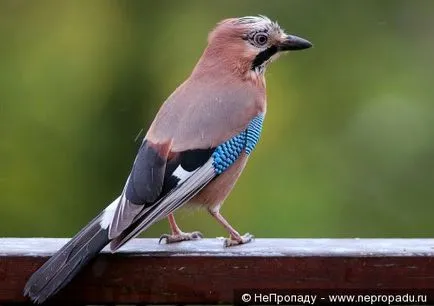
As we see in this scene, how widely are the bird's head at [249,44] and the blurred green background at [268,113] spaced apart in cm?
214

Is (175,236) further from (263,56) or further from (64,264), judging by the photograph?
(263,56)

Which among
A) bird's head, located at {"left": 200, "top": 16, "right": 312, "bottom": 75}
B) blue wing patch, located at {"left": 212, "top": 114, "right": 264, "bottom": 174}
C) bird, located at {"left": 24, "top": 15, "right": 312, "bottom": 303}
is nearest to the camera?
bird, located at {"left": 24, "top": 15, "right": 312, "bottom": 303}

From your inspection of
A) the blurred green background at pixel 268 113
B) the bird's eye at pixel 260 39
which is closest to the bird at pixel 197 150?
the bird's eye at pixel 260 39

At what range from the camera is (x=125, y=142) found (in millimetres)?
7031

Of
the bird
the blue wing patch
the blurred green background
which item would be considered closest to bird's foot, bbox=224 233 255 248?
the bird

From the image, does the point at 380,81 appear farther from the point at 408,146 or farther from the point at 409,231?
the point at 409,231

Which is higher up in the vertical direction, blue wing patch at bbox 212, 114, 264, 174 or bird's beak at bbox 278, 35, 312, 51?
bird's beak at bbox 278, 35, 312, 51

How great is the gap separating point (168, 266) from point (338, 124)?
12.5 ft

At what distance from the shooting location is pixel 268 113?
6445 millimetres

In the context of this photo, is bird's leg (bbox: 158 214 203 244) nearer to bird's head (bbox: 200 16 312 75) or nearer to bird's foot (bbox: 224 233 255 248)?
bird's foot (bbox: 224 233 255 248)

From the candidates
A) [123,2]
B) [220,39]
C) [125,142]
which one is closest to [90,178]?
[125,142]

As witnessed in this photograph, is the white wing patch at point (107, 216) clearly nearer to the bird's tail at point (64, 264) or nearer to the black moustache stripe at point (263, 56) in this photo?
the bird's tail at point (64, 264)

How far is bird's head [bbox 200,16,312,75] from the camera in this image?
163 inches

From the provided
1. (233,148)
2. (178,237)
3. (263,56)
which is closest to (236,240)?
(178,237)
